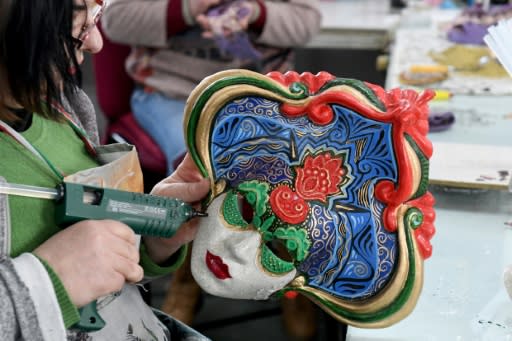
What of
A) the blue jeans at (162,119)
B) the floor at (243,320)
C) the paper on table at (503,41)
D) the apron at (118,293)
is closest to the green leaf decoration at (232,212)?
the apron at (118,293)

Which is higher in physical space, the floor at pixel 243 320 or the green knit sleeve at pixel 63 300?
the green knit sleeve at pixel 63 300

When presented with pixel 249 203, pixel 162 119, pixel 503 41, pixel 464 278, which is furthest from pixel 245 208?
pixel 162 119

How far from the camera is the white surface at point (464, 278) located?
76 centimetres

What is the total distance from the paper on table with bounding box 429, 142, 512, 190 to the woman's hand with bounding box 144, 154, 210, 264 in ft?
1.32

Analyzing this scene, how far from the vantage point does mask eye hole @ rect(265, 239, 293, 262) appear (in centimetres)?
78

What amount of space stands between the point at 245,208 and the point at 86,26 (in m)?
0.27

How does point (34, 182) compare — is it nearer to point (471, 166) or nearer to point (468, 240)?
point (468, 240)

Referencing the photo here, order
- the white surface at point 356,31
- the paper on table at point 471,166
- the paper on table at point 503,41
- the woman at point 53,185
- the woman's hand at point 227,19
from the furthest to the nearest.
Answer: the white surface at point 356,31 < the woman's hand at point 227,19 < the paper on table at point 471,166 < the paper on table at point 503,41 < the woman at point 53,185

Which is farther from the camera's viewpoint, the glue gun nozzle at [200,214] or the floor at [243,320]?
the floor at [243,320]

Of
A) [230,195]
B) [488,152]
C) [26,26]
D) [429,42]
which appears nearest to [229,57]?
[429,42]

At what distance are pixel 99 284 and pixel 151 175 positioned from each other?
3.45 feet

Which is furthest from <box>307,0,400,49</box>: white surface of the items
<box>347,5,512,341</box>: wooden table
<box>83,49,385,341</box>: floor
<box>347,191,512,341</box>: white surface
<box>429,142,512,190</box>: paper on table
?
<box>347,191,512,341</box>: white surface

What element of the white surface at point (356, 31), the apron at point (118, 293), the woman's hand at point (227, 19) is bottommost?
the apron at point (118, 293)

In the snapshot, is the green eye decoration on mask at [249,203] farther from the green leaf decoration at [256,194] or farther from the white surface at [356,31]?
the white surface at [356,31]
